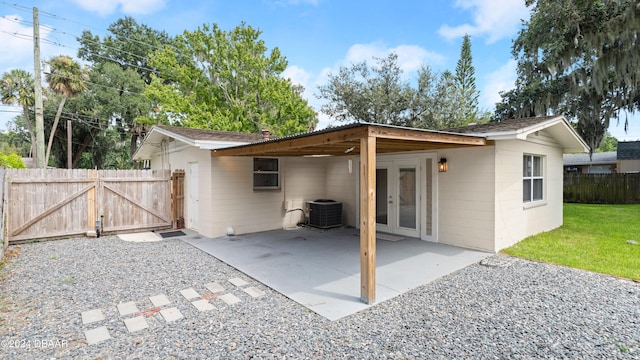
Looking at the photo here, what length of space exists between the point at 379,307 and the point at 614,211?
13.3 meters

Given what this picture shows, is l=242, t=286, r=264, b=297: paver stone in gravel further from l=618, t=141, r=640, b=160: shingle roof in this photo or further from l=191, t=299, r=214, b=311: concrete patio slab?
l=618, t=141, r=640, b=160: shingle roof

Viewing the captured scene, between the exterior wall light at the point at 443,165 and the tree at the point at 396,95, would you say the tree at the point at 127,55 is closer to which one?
the tree at the point at 396,95

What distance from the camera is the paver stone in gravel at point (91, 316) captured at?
335cm

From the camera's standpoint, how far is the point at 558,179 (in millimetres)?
8516

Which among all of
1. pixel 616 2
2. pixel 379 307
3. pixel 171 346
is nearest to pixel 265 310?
pixel 171 346

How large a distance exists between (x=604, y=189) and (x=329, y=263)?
16.2 meters

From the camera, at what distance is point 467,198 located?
21.0 feet

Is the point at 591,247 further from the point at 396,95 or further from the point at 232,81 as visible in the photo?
the point at 232,81

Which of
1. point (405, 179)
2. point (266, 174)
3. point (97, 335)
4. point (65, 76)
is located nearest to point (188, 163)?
point (266, 174)

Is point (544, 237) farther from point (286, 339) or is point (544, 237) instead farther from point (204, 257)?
point (204, 257)

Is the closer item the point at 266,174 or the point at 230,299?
the point at 230,299

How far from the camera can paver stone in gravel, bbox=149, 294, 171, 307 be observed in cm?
380

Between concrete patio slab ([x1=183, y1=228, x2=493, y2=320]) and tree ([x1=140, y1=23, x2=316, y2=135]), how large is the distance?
14.5m

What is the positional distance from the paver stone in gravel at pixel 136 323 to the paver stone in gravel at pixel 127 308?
200 millimetres
